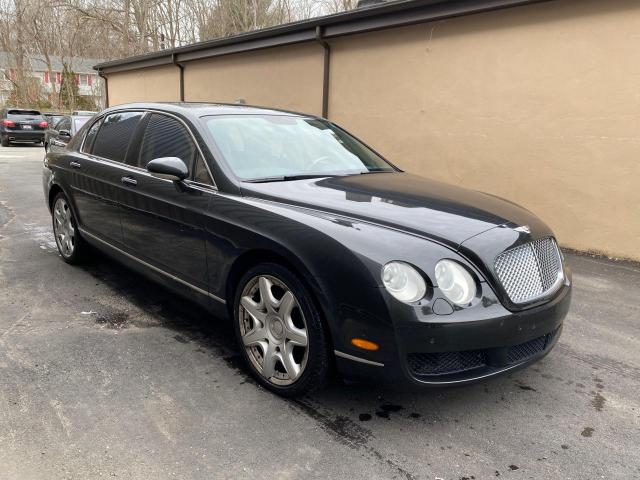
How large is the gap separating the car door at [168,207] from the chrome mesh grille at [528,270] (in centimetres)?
176

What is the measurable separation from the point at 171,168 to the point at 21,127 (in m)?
24.2

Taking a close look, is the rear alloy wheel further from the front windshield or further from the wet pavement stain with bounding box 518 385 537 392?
the wet pavement stain with bounding box 518 385 537 392

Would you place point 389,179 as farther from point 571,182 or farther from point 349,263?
point 571,182

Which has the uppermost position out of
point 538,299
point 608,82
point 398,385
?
point 608,82

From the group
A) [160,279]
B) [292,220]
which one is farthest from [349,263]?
[160,279]

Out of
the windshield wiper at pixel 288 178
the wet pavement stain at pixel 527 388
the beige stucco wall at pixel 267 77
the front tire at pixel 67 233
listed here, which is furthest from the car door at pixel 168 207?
the beige stucco wall at pixel 267 77

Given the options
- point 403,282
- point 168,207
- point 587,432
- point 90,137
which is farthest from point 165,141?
point 587,432

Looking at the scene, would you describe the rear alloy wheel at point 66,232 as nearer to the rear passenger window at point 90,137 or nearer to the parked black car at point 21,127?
the rear passenger window at point 90,137

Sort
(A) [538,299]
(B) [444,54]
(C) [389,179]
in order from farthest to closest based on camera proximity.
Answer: (B) [444,54] → (C) [389,179] → (A) [538,299]

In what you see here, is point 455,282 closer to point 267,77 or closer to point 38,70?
point 267,77

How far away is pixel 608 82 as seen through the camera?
5.69 metres

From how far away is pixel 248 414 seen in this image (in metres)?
2.64

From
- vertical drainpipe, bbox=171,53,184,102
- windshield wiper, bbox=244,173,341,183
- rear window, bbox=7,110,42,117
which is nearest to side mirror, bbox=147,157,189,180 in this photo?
windshield wiper, bbox=244,173,341,183

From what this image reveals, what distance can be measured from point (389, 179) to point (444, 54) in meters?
4.26
